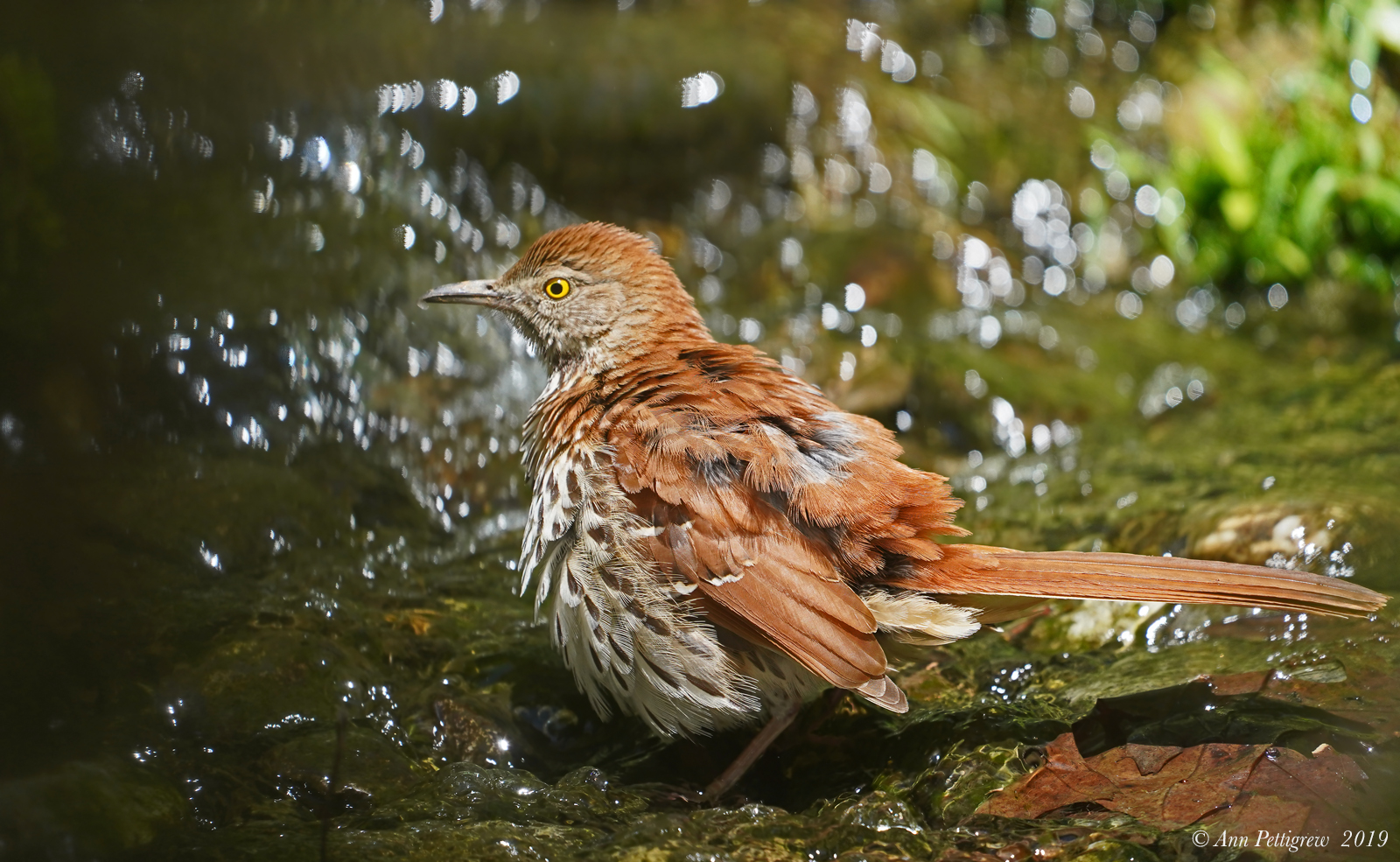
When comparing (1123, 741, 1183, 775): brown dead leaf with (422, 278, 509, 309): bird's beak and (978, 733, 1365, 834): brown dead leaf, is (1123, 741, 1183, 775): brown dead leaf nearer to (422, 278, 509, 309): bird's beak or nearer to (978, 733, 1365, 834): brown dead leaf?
(978, 733, 1365, 834): brown dead leaf

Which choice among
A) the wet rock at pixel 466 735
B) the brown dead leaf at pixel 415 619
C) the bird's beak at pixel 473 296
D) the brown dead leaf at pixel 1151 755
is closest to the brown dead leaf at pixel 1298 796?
the brown dead leaf at pixel 1151 755

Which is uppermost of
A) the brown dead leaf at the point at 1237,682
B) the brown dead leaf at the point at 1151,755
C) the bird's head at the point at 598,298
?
the bird's head at the point at 598,298

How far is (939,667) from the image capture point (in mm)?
3803

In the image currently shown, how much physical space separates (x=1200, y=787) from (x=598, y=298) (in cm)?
266

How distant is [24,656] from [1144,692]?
3.60 m

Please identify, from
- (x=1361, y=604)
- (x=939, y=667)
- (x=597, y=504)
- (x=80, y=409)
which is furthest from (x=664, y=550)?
(x=80, y=409)

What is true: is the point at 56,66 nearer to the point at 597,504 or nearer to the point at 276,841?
the point at 597,504

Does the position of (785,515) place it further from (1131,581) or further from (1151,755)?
(1151,755)

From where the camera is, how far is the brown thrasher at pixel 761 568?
10.0ft

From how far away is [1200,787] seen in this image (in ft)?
9.18

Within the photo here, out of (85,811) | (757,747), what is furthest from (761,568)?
(85,811)

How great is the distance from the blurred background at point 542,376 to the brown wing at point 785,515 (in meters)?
0.48

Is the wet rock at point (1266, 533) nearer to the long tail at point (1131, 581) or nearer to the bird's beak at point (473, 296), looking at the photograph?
the long tail at point (1131, 581)

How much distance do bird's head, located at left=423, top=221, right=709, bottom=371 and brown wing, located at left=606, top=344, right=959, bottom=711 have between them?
2.27 feet
